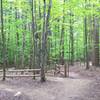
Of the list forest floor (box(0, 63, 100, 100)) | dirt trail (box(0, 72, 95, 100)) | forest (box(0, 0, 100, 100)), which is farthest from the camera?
forest (box(0, 0, 100, 100))

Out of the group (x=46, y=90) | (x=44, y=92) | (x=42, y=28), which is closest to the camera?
(x=44, y=92)

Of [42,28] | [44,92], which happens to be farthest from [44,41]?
[44,92]

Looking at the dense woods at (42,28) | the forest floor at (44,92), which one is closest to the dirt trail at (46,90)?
the forest floor at (44,92)

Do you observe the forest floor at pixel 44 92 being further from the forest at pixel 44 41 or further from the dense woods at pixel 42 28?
the dense woods at pixel 42 28

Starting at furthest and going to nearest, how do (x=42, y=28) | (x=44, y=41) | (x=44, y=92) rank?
(x=42, y=28)
(x=44, y=41)
(x=44, y=92)

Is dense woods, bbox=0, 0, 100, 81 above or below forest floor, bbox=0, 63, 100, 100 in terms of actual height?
above

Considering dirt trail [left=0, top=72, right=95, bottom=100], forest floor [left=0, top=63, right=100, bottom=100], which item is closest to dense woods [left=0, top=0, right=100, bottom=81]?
dirt trail [left=0, top=72, right=95, bottom=100]

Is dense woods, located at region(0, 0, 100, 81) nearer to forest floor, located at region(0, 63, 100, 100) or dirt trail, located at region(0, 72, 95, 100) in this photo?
dirt trail, located at region(0, 72, 95, 100)

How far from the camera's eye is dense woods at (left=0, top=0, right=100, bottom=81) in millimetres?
15869

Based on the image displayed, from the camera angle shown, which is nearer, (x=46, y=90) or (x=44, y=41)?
(x=46, y=90)

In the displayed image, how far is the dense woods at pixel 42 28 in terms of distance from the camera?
15.9 meters

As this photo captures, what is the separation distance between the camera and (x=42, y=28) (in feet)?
57.1

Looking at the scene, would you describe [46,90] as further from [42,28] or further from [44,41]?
[42,28]

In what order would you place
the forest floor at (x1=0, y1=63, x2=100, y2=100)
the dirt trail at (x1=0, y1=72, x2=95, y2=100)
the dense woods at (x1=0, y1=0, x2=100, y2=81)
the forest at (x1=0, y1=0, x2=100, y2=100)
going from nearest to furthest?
1. the forest floor at (x1=0, y1=63, x2=100, y2=100)
2. the dirt trail at (x1=0, y1=72, x2=95, y2=100)
3. the forest at (x1=0, y1=0, x2=100, y2=100)
4. the dense woods at (x1=0, y1=0, x2=100, y2=81)
